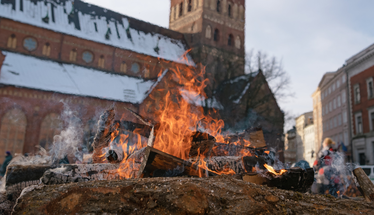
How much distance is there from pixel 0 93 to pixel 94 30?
10.5 m

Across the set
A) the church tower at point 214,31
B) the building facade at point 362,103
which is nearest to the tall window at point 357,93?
the building facade at point 362,103

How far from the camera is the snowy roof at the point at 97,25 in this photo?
23734 millimetres

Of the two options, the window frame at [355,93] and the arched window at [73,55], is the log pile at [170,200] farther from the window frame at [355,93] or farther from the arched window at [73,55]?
the window frame at [355,93]

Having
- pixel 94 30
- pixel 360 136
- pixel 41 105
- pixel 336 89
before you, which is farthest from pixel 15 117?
pixel 336 89

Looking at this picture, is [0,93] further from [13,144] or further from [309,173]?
[309,173]

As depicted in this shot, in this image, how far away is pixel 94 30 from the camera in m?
26.7

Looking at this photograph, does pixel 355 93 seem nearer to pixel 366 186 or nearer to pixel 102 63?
pixel 102 63

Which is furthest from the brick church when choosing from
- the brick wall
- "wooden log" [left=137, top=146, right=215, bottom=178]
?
"wooden log" [left=137, top=146, right=215, bottom=178]

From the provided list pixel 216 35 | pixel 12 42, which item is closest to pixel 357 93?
pixel 216 35

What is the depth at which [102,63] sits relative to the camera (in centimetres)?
2628

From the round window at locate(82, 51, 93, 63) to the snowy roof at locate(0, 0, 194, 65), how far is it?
4.36 ft

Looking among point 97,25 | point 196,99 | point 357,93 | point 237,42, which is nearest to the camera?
point 196,99

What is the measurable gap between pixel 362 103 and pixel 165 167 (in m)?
29.5

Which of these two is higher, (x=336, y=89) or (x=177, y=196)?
(x=336, y=89)
